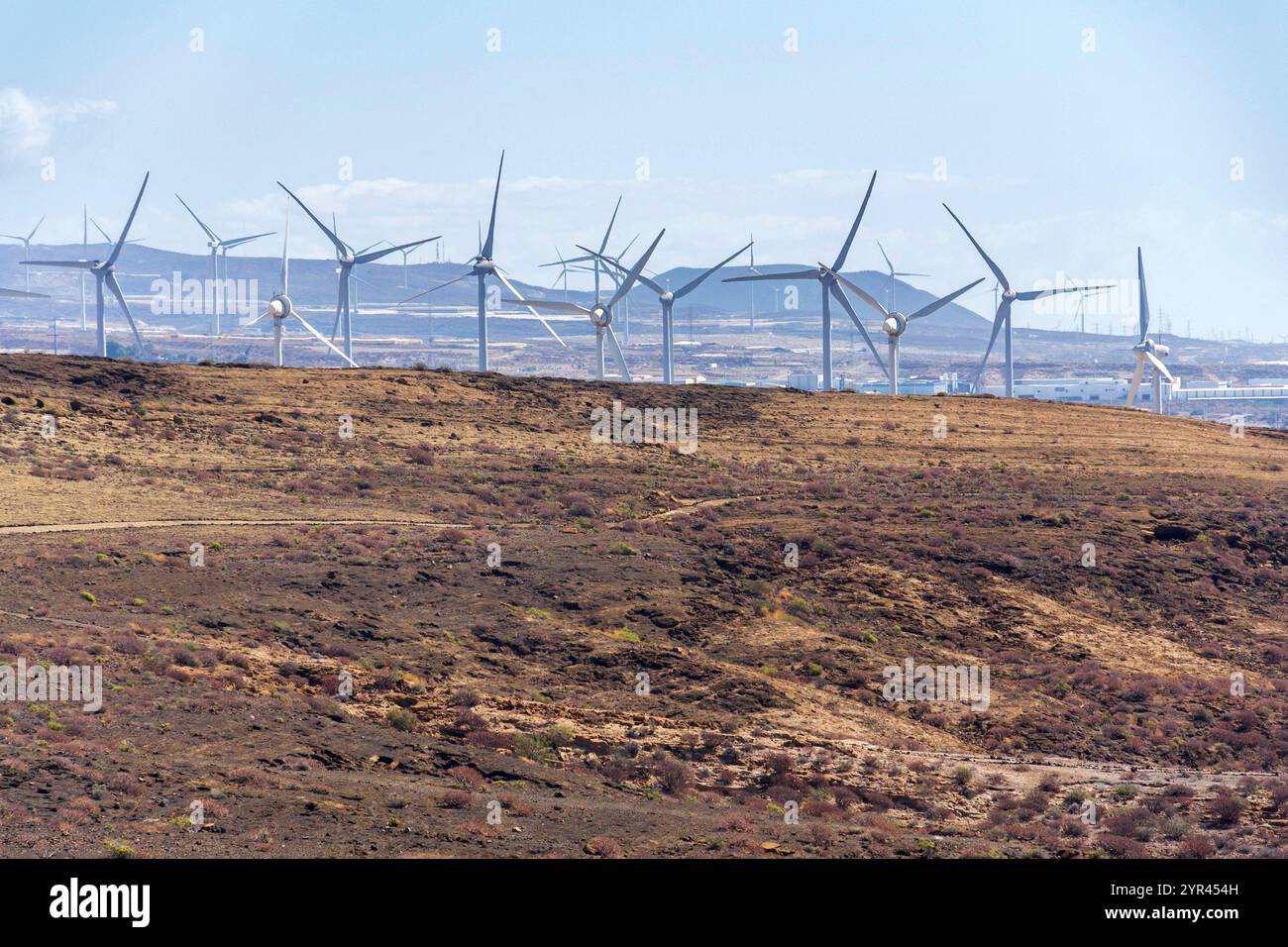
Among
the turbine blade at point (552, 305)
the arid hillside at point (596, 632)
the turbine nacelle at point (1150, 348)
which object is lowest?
the arid hillside at point (596, 632)

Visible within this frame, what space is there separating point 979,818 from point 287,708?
57.8 feet

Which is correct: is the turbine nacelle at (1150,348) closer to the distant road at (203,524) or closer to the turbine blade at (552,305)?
the turbine blade at (552,305)

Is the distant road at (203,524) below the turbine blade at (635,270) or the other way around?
below

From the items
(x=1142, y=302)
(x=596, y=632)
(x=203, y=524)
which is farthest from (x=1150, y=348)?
(x=596, y=632)

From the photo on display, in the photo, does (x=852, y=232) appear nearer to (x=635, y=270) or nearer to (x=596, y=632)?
(x=635, y=270)

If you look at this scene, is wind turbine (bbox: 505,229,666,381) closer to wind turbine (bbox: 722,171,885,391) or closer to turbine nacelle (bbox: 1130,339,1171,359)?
wind turbine (bbox: 722,171,885,391)

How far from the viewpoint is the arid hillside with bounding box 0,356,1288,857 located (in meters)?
31.2

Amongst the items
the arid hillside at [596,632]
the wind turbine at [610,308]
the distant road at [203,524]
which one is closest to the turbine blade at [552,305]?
the wind turbine at [610,308]

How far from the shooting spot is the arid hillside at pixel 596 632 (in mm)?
31188

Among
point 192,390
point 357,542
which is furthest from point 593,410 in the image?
point 357,542

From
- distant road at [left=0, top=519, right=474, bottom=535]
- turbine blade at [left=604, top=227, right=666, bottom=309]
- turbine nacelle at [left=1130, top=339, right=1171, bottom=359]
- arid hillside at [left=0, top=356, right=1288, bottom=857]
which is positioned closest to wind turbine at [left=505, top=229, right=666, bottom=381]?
turbine blade at [left=604, top=227, right=666, bottom=309]

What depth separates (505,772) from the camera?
34.3 m

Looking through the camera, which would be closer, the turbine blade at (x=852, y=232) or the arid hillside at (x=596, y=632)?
the arid hillside at (x=596, y=632)
